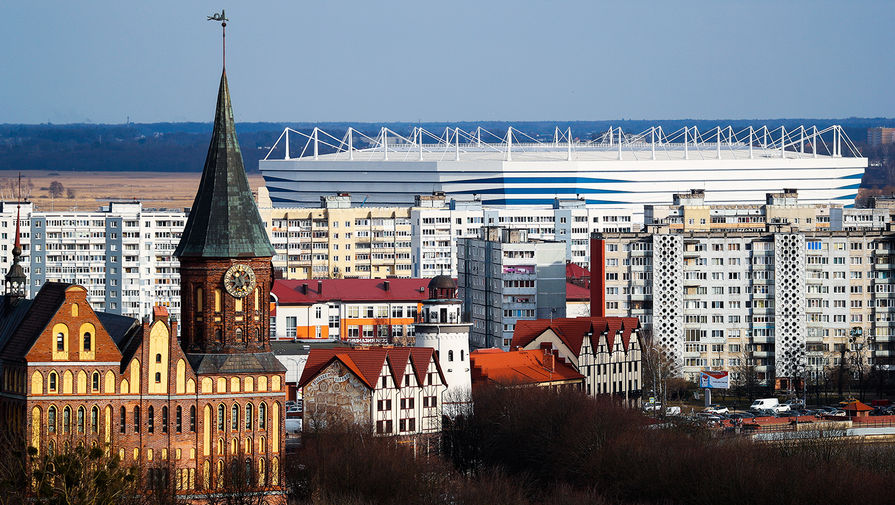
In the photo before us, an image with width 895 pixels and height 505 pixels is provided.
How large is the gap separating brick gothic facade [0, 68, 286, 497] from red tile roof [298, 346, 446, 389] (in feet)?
63.9

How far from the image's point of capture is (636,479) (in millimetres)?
95375

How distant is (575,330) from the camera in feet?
433

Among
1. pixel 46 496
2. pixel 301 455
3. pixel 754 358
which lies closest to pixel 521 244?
pixel 754 358

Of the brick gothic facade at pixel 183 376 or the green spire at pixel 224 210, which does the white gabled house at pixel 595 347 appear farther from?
the brick gothic facade at pixel 183 376

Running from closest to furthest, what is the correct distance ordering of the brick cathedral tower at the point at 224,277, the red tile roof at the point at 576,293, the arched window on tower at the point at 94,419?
1. the arched window on tower at the point at 94,419
2. the brick cathedral tower at the point at 224,277
3. the red tile roof at the point at 576,293

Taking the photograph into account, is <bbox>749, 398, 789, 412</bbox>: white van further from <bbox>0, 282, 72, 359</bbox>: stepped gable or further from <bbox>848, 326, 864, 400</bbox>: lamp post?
<bbox>0, 282, 72, 359</bbox>: stepped gable

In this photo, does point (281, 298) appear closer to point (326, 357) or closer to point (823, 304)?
point (823, 304)

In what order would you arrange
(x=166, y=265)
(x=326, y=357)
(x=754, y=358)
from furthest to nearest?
(x=166, y=265), (x=754, y=358), (x=326, y=357)

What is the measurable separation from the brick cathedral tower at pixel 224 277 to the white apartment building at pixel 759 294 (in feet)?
208

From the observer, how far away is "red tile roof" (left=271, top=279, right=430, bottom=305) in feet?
552

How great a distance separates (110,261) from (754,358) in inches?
2436

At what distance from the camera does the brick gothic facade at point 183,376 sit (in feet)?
293

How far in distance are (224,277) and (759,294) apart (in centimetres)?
7026

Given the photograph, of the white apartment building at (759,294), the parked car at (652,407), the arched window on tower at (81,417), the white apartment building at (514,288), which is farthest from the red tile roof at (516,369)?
the arched window on tower at (81,417)
